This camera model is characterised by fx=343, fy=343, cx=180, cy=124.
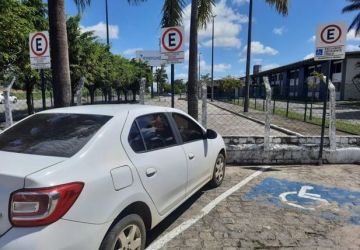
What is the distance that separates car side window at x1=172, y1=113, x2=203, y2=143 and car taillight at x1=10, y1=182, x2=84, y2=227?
7.57 feet

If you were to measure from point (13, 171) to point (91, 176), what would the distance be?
565 mm

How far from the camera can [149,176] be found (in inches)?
135

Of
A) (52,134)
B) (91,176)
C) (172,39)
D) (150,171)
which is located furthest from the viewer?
(172,39)

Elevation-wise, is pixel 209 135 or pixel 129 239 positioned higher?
pixel 209 135

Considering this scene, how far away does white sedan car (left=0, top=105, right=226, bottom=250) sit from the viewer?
7.88 feet

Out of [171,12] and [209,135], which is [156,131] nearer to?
[209,135]

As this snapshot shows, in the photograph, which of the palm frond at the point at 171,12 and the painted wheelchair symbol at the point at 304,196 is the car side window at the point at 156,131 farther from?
the palm frond at the point at 171,12

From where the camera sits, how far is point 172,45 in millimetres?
7227

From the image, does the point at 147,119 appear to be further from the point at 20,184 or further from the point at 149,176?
the point at 20,184

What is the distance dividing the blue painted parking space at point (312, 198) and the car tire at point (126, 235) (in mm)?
2662

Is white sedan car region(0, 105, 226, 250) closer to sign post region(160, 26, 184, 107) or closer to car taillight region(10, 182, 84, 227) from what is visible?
car taillight region(10, 182, 84, 227)

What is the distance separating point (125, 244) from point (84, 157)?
90 cm

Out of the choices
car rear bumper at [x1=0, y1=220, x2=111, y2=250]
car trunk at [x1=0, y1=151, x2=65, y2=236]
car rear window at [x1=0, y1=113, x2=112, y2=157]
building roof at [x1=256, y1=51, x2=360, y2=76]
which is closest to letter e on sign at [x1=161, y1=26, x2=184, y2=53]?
car rear window at [x1=0, y1=113, x2=112, y2=157]

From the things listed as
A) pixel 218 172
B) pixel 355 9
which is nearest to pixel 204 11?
pixel 218 172
